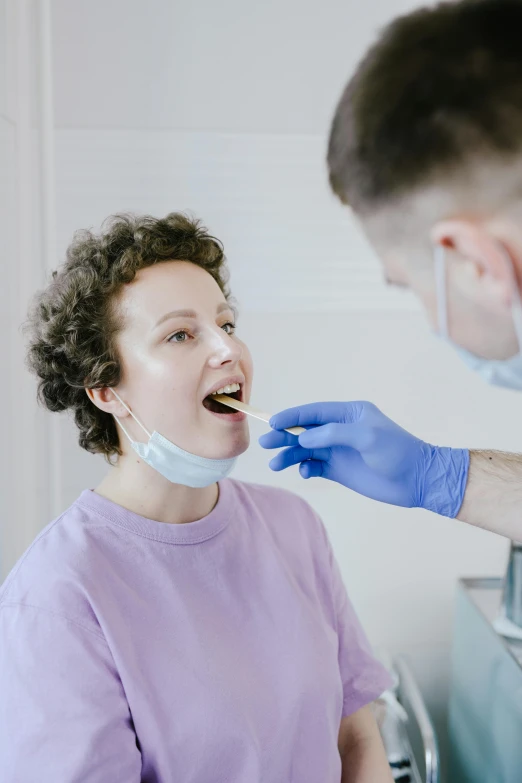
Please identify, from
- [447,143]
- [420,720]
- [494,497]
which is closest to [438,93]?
[447,143]

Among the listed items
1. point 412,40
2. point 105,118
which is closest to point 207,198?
point 105,118

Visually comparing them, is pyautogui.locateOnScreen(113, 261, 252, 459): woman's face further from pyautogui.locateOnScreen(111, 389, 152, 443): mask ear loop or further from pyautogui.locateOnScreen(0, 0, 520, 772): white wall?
pyautogui.locateOnScreen(0, 0, 520, 772): white wall

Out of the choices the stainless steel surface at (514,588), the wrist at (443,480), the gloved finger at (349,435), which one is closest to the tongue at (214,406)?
the gloved finger at (349,435)

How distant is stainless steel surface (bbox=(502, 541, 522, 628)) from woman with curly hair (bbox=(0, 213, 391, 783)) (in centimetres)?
48

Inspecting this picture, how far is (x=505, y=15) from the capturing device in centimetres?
61

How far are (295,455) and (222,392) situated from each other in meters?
0.16

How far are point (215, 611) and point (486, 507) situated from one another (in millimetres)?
446

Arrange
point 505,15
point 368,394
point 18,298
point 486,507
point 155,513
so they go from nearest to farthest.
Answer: point 505,15 < point 486,507 < point 155,513 < point 18,298 < point 368,394

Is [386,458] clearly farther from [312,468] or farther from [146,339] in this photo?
[146,339]

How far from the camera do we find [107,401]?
1209 mm

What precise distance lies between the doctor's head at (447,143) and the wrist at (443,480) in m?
0.42

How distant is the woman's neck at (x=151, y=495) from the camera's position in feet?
3.87

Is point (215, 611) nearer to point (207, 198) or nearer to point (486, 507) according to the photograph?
point (486, 507)

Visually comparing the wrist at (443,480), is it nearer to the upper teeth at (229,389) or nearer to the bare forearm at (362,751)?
the upper teeth at (229,389)
